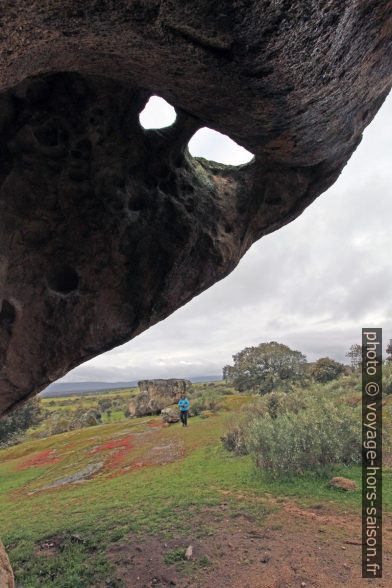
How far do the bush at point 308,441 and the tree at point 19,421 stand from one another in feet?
107

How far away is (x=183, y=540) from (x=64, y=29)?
421 inches

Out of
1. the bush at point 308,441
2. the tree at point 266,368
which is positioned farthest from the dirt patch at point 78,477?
the tree at point 266,368

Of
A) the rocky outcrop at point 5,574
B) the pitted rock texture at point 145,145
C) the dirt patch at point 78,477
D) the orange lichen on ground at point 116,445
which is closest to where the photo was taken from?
the pitted rock texture at point 145,145

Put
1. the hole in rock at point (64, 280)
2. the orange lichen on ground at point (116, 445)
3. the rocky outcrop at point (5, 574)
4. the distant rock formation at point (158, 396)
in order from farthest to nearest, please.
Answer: the distant rock formation at point (158, 396), the orange lichen on ground at point (116, 445), the hole in rock at point (64, 280), the rocky outcrop at point (5, 574)

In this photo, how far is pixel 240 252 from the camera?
35.8 ft

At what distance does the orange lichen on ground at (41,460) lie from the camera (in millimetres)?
27203

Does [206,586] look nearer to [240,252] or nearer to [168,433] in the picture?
[240,252]

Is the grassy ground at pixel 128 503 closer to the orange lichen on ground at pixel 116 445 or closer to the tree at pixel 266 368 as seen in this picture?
the orange lichen on ground at pixel 116 445

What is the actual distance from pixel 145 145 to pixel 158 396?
4151 centimetres

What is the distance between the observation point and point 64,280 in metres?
9.38

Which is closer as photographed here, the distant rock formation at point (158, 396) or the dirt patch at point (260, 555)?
the dirt patch at point (260, 555)

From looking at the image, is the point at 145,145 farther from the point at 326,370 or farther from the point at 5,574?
the point at 326,370

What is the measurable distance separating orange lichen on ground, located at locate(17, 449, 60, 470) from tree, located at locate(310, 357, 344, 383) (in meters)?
32.9

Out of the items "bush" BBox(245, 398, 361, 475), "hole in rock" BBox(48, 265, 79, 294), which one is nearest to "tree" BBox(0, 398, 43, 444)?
"bush" BBox(245, 398, 361, 475)
